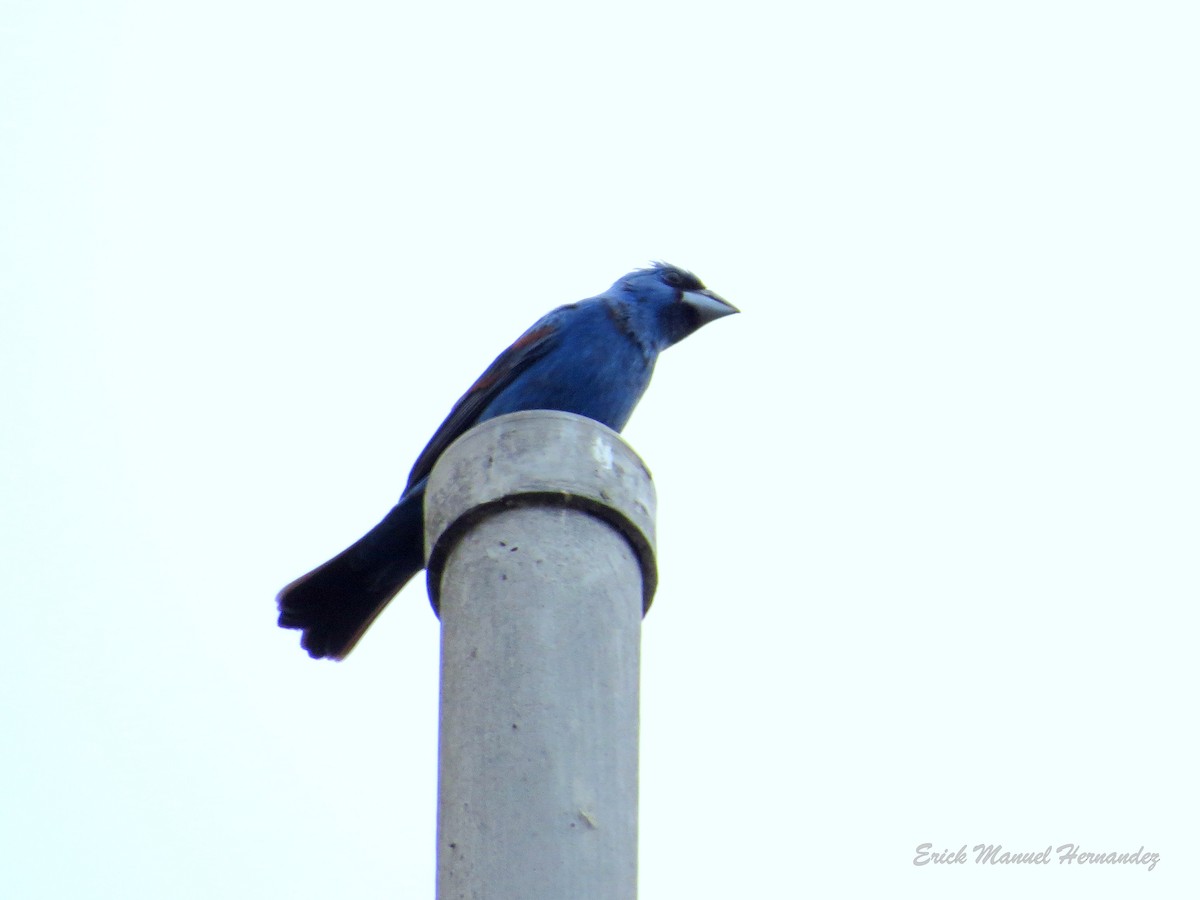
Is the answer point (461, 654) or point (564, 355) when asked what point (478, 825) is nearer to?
point (461, 654)

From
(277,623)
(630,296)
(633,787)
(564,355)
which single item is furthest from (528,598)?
(630,296)

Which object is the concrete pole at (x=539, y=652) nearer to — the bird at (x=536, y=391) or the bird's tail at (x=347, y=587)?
the bird at (x=536, y=391)

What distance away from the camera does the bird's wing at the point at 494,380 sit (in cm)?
569

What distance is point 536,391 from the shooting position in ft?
18.8

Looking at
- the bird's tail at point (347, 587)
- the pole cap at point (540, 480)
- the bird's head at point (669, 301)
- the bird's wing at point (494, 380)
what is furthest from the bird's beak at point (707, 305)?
the pole cap at point (540, 480)

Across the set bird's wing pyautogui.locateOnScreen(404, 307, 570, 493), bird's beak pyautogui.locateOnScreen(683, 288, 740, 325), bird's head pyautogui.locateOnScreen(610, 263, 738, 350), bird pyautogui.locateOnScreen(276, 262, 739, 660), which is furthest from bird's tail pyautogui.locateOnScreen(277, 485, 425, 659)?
bird's beak pyautogui.locateOnScreen(683, 288, 740, 325)

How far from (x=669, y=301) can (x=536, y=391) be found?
1.07 meters

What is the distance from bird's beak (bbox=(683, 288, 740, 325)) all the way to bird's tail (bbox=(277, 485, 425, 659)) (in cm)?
192

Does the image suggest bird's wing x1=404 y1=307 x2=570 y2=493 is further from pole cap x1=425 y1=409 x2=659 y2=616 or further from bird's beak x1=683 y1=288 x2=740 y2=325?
pole cap x1=425 y1=409 x2=659 y2=616

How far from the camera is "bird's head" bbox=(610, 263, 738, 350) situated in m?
6.44

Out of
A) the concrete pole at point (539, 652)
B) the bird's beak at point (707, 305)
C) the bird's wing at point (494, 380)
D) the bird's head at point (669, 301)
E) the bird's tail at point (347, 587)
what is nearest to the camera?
the concrete pole at point (539, 652)

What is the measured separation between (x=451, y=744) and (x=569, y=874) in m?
0.33

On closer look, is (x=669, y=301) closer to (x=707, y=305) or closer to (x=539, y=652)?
(x=707, y=305)

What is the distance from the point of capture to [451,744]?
2633 mm
